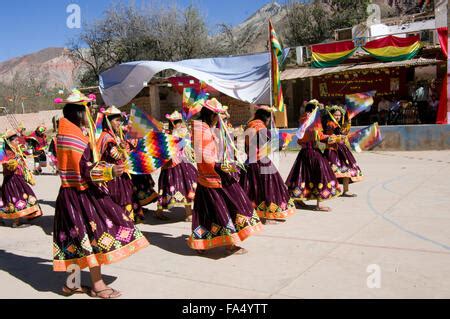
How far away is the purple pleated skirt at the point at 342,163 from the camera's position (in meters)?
7.67

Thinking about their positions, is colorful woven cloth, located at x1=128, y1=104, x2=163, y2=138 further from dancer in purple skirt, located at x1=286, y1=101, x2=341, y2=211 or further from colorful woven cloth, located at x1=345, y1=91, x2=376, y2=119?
colorful woven cloth, located at x1=345, y1=91, x2=376, y2=119

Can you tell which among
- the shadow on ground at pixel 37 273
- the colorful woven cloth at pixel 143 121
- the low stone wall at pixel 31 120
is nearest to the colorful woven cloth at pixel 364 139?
the colorful woven cloth at pixel 143 121

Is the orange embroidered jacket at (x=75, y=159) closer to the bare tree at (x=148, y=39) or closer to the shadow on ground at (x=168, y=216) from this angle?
the shadow on ground at (x=168, y=216)

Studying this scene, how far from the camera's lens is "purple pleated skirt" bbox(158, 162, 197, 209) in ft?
22.5

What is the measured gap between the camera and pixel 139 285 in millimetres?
4469

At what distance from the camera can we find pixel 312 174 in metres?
7.09

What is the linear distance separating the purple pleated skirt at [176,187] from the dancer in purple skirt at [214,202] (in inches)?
63.1

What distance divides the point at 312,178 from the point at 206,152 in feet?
8.42

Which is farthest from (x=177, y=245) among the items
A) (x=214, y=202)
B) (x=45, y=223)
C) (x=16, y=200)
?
(x=16, y=200)

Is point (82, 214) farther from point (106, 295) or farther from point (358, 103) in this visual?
point (358, 103)

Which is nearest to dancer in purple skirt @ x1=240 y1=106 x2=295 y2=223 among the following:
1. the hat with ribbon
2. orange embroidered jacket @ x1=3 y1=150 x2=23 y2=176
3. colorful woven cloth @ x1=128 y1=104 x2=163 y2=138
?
colorful woven cloth @ x1=128 y1=104 x2=163 y2=138

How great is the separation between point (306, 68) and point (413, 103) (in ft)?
14.9
